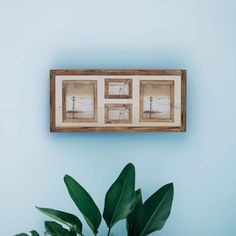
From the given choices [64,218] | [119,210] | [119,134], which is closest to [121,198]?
[119,210]

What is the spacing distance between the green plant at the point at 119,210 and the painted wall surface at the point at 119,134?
0.22 metres

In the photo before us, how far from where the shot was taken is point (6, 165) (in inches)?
58.9

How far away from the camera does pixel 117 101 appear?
4.85 feet

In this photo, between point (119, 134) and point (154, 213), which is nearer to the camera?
point (154, 213)

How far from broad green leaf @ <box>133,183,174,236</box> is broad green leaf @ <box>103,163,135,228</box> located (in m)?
0.09

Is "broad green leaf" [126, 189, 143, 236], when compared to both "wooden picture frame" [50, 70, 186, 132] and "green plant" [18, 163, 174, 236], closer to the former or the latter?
"green plant" [18, 163, 174, 236]

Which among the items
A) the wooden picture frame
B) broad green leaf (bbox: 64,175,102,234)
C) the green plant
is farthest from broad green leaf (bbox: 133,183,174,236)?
the wooden picture frame

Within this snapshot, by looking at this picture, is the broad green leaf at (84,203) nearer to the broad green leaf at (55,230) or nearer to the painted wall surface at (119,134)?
the broad green leaf at (55,230)

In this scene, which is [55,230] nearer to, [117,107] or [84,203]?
[84,203]

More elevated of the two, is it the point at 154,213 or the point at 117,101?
the point at 117,101

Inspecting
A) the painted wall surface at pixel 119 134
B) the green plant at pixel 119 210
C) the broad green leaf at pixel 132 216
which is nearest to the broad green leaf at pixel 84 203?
the green plant at pixel 119 210

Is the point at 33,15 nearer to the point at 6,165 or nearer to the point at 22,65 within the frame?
→ the point at 22,65

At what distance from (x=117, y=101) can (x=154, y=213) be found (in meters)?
0.45

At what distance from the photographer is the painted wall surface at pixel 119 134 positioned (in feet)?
4.91
